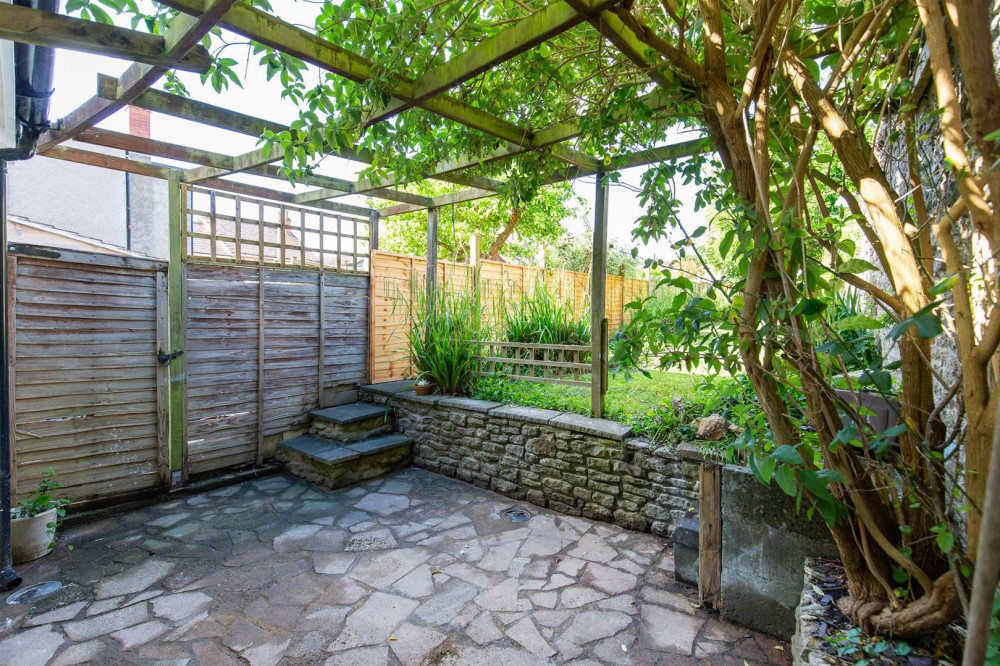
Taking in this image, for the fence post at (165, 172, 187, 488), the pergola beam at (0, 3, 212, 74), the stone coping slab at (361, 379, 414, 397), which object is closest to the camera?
the pergola beam at (0, 3, 212, 74)

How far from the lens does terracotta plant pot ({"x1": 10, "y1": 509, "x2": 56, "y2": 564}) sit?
2.56m

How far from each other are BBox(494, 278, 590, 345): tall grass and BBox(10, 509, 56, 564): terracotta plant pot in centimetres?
342

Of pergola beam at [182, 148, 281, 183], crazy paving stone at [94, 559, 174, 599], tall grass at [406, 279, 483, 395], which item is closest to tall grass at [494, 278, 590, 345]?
tall grass at [406, 279, 483, 395]

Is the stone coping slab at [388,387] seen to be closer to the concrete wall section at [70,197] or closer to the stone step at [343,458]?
the stone step at [343,458]

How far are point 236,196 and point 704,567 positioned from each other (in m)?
4.12

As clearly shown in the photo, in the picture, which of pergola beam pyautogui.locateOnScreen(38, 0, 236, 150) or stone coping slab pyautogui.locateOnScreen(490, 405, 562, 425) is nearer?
pergola beam pyautogui.locateOnScreen(38, 0, 236, 150)

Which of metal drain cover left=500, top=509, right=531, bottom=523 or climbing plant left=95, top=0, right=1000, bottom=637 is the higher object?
climbing plant left=95, top=0, right=1000, bottom=637

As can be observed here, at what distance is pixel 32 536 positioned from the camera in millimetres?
2607

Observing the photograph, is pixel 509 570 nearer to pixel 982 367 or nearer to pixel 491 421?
pixel 491 421

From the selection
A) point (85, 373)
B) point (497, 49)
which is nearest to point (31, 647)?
point (85, 373)

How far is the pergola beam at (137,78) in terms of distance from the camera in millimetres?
1648

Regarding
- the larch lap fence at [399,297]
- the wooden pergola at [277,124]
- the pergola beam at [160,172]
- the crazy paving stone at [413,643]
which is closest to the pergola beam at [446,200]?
the wooden pergola at [277,124]

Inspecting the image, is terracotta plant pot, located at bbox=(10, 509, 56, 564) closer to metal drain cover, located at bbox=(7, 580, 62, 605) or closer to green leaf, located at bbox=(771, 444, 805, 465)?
metal drain cover, located at bbox=(7, 580, 62, 605)

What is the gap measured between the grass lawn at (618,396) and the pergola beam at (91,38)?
9.28 ft
